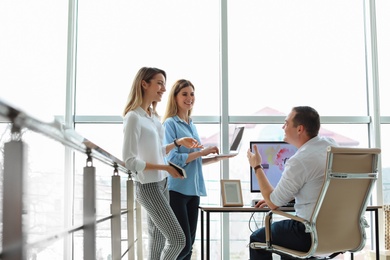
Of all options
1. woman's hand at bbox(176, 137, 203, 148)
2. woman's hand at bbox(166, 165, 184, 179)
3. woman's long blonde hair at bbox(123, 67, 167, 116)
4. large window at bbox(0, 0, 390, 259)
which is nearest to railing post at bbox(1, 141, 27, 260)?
woman's hand at bbox(166, 165, 184, 179)

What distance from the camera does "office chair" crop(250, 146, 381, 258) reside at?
7.46 feet

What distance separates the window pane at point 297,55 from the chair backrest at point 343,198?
7.77 ft

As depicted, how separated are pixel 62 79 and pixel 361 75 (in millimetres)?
2923

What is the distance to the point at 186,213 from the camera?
10.2 ft

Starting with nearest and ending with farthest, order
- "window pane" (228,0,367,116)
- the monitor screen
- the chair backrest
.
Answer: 1. the chair backrest
2. the monitor screen
3. "window pane" (228,0,367,116)

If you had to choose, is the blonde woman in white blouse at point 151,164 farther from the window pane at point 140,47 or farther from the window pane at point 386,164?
the window pane at point 386,164

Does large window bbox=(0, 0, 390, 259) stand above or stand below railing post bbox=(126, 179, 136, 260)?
above

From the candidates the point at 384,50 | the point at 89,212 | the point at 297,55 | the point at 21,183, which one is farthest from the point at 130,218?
the point at 384,50

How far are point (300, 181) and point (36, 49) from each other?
348 cm

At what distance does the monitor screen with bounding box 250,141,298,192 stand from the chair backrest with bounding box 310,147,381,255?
1.39m

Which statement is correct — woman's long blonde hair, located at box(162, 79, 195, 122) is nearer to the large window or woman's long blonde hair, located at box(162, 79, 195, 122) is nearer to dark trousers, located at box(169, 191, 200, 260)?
dark trousers, located at box(169, 191, 200, 260)

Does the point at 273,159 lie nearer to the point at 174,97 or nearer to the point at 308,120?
the point at 174,97

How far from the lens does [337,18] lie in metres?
4.87

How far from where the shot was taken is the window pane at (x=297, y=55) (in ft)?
15.6
